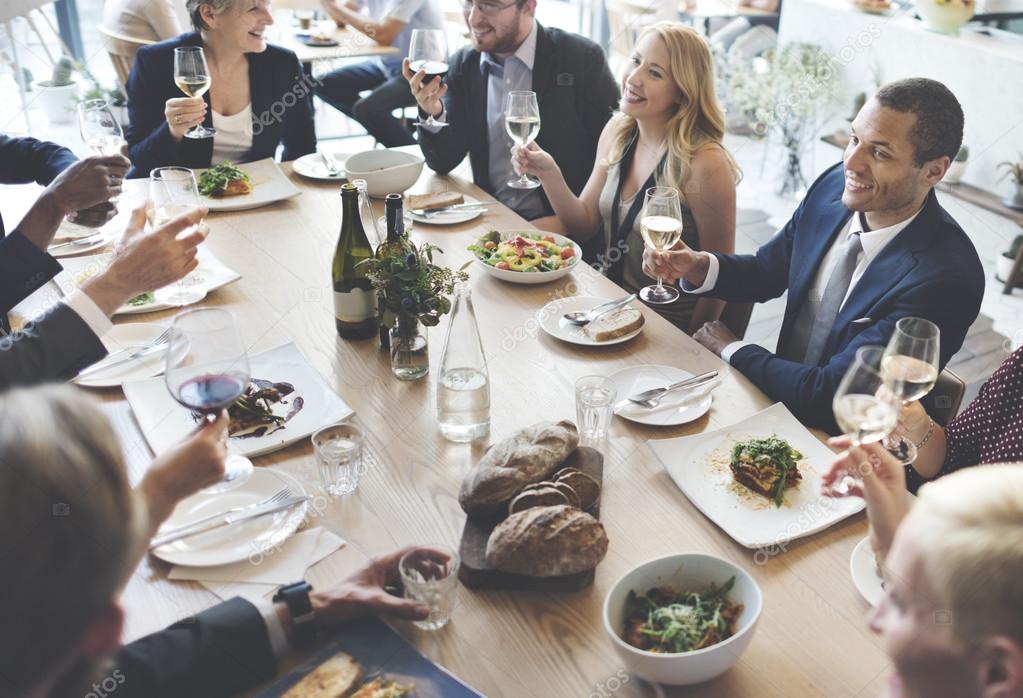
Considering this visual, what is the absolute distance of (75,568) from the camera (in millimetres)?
780

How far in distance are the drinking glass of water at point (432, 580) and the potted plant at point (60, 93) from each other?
5.22 metres

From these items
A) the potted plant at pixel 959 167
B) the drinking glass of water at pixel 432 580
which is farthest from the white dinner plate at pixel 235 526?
the potted plant at pixel 959 167

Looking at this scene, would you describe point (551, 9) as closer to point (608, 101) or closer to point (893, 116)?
point (608, 101)

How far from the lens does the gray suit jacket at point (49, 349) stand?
1.51 metres

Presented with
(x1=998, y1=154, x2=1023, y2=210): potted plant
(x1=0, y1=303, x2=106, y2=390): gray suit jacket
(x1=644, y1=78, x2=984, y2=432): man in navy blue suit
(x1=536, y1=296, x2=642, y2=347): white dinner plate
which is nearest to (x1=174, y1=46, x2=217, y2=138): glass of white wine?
(x1=0, y1=303, x2=106, y2=390): gray suit jacket

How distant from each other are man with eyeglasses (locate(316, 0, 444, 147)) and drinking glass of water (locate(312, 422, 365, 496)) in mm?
3643

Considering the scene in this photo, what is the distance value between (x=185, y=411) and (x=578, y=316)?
0.85 metres

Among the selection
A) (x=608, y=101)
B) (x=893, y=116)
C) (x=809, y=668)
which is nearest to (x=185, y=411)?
(x=809, y=668)

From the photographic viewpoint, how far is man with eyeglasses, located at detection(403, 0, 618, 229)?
3.04m

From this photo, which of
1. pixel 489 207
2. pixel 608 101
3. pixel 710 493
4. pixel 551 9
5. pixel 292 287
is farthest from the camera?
pixel 551 9

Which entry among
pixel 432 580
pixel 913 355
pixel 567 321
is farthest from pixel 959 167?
pixel 432 580

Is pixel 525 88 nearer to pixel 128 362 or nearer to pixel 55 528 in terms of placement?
pixel 128 362

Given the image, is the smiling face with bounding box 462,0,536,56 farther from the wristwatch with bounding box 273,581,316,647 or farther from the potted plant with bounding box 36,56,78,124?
the potted plant with bounding box 36,56,78,124

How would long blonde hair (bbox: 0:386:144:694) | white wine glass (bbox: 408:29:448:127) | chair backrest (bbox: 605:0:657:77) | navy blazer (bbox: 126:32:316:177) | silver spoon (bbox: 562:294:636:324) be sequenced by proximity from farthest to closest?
chair backrest (bbox: 605:0:657:77)
navy blazer (bbox: 126:32:316:177)
white wine glass (bbox: 408:29:448:127)
silver spoon (bbox: 562:294:636:324)
long blonde hair (bbox: 0:386:144:694)
